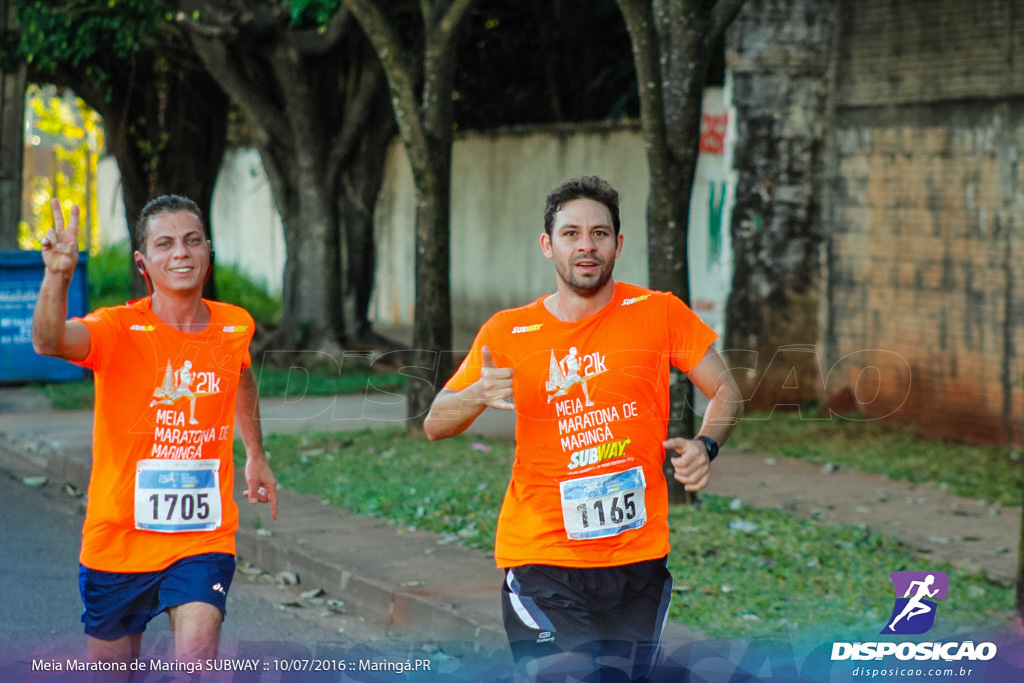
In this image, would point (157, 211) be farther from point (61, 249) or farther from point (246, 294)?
point (246, 294)

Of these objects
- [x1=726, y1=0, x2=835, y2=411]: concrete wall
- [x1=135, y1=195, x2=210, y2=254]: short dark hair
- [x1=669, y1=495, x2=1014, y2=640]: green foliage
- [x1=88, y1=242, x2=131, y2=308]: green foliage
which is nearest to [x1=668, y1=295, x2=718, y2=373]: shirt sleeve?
[x1=135, y1=195, x2=210, y2=254]: short dark hair

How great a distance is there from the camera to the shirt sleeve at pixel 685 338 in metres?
4.00

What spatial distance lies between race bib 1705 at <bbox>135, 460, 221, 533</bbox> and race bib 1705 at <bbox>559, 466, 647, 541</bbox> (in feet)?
3.73

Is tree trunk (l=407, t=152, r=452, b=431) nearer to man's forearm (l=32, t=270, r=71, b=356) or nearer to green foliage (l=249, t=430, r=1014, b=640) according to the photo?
green foliage (l=249, t=430, r=1014, b=640)

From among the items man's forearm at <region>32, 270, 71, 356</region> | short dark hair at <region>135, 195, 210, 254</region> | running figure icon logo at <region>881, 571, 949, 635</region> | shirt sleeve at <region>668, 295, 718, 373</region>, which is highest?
short dark hair at <region>135, 195, 210, 254</region>

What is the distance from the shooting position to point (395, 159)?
2050 centimetres

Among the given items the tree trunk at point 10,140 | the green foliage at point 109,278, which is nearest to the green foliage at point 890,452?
the tree trunk at point 10,140

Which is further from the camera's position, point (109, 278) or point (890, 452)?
point (109, 278)

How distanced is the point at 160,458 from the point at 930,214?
25.2ft

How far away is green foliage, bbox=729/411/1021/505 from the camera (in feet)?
28.8

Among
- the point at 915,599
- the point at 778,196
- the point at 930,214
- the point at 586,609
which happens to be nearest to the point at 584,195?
the point at 586,609

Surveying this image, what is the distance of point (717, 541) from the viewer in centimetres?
691

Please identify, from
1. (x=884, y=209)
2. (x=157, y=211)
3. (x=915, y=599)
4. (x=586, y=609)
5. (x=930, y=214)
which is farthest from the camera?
(x=884, y=209)

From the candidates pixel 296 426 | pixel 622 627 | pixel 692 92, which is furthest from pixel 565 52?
pixel 622 627
